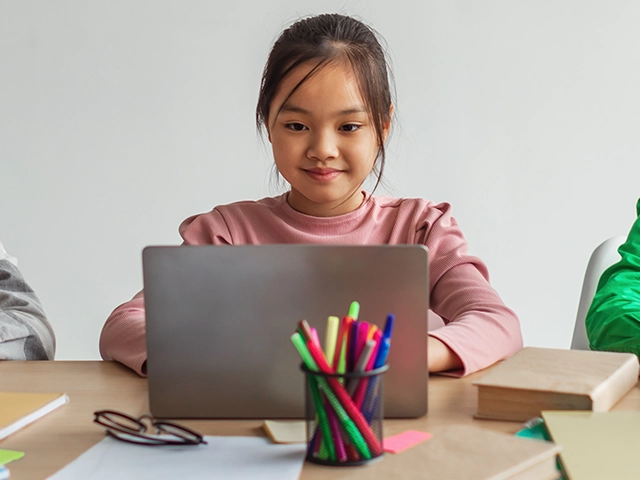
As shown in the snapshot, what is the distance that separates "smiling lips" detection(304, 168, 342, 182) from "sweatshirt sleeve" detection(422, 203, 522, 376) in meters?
0.19

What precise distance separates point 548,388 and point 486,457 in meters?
0.18

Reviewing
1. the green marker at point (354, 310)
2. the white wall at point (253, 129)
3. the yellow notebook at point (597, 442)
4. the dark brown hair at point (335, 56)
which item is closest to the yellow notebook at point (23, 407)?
the green marker at point (354, 310)

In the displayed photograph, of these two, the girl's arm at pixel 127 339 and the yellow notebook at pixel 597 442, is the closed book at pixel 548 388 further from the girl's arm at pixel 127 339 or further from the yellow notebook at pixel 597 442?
the girl's arm at pixel 127 339

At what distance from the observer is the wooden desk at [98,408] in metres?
0.69

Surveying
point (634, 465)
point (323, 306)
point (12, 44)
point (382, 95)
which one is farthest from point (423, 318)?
point (12, 44)

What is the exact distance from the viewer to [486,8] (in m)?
2.65

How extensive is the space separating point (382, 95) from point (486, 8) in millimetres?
1420

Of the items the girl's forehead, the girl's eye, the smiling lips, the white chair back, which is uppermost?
the girl's forehead

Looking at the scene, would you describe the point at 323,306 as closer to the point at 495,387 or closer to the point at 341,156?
the point at 495,387

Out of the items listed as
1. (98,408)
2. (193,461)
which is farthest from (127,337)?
(193,461)

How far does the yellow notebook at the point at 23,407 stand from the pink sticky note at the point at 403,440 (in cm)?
37

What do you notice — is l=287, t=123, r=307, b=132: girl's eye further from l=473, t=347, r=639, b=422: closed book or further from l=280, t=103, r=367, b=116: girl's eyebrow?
l=473, t=347, r=639, b=422: closed book

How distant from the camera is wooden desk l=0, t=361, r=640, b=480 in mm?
691

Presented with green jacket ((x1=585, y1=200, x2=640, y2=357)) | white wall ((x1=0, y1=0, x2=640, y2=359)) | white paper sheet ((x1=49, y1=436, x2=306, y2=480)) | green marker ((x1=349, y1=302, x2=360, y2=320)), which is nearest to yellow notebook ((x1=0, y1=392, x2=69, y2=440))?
white paper sheet ((x1=49, y1=436, x2=306, y2=480))
